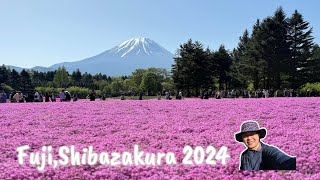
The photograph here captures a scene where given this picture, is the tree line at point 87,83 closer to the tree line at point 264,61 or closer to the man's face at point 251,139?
the tree line at point 264,61

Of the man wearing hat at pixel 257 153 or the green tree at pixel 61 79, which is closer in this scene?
the man wearing hat at pixel 257 153

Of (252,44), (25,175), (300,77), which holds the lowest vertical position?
(25,175)

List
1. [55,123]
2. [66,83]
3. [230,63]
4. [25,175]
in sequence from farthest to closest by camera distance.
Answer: [66,83] < [230,63] < [55,123] < [25,175]

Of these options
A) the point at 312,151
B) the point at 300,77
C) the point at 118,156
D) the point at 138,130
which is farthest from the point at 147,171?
the point at 300,77

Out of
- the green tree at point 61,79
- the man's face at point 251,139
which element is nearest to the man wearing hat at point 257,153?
the man's face at point 251,139

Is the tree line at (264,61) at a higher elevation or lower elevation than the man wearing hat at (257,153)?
higher

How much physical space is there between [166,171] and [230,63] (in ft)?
280

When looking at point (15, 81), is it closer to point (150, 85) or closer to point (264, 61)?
point (150, 85)

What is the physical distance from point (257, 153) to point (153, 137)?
17.2 ft

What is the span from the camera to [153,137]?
1422 cm

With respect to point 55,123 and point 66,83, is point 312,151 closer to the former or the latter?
point 55,123

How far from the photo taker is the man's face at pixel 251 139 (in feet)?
30.8

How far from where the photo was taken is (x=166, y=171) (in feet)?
32.7

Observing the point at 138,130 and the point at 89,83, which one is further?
the point at 89,83
